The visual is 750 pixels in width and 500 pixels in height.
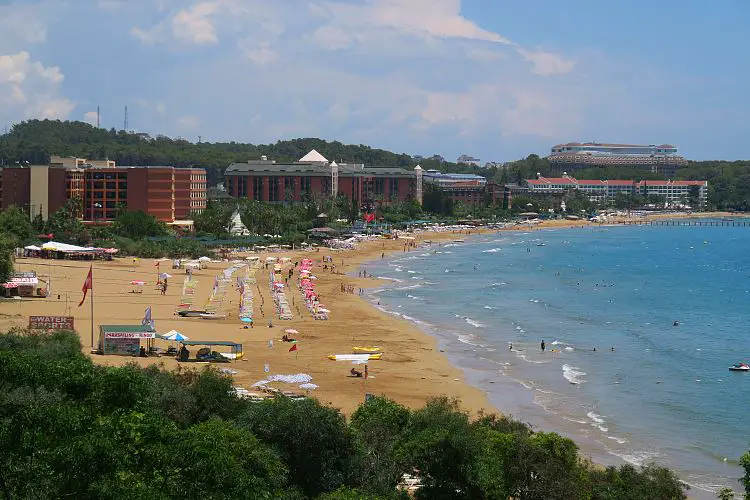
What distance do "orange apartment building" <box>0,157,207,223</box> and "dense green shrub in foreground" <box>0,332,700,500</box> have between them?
85357mm

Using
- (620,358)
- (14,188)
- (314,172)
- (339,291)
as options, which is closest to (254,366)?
(620,358)

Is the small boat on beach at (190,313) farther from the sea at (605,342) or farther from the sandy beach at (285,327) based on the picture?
the sea at (605,342)

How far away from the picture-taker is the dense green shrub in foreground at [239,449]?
653 inches

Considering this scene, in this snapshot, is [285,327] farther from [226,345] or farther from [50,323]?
[50,323]

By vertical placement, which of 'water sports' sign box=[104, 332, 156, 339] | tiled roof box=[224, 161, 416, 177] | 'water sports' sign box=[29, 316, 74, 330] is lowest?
'water sports' sign box=[104, 332, 156, 339]

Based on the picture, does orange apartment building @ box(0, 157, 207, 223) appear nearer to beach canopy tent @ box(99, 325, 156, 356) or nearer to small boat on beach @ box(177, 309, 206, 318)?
small boat on beach @ box(177, 309, 206, 318)

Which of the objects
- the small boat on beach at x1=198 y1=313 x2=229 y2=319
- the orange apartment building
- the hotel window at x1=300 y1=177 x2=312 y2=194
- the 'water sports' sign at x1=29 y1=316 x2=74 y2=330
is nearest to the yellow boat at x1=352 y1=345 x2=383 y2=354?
the small boat on beach at x1=198 y1=313 x2=229 y2=319

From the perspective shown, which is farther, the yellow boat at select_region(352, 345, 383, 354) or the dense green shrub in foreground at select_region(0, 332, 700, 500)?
the yellow boat at select_region(352, 345, 383, 354)

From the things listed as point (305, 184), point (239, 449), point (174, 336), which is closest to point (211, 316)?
point (174, 336)

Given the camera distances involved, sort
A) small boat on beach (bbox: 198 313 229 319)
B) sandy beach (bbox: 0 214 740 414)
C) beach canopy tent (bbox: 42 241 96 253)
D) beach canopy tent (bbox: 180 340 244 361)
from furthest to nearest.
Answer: beach canopy tent (bbox: 42 241 96 253)
small boat on beach (bbox: 198 313 229 319)
beach canopy tent (bbox: 180 340 244 361)
sandy beach (bbox: 0 214 740 414)

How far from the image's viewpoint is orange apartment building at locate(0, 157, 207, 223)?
106625 mm

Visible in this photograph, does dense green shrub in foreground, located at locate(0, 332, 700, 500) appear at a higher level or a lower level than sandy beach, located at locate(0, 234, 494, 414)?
higher

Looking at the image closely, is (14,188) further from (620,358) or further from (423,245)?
(620,358)

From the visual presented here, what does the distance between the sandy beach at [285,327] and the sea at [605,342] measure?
6.48ft
